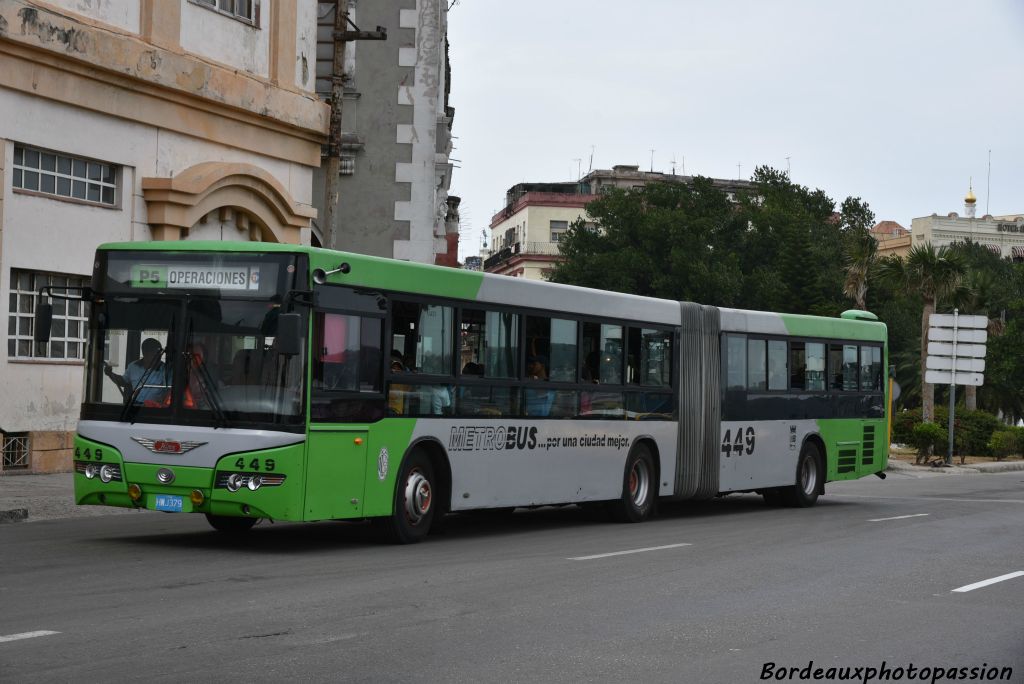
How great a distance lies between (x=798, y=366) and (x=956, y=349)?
69.4 ft

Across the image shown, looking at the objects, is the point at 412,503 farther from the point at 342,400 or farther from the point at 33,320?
the point at 33,320

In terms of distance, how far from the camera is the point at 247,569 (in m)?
12.0

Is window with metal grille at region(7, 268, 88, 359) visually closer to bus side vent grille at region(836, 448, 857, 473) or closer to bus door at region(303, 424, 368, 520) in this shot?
bus door at region(303, 424, 368, 520)

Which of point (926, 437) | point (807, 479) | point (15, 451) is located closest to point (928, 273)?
point (926, 437)

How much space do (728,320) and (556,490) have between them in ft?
16.5

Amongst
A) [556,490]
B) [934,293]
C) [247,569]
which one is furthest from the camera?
[934,293]

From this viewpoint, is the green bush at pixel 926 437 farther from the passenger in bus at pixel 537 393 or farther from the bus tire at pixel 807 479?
the passenger in bus at pixel 537 393

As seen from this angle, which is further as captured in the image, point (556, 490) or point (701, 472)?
point (701, 472)

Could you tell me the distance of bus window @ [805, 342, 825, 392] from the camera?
22812 millimetres

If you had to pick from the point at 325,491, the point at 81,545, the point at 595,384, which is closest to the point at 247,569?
the point at 325,491

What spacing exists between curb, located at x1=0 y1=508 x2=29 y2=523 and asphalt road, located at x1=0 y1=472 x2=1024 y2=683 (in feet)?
0.89

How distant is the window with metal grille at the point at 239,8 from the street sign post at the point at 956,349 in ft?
80.4

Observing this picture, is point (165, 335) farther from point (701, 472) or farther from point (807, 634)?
point (701, 472)

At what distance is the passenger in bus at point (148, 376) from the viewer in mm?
13375
